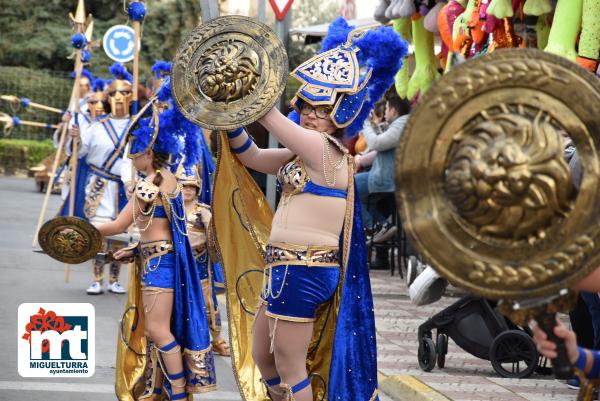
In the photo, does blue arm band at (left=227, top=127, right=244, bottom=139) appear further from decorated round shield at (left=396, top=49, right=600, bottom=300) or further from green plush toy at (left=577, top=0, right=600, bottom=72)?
decorated round shield at (left=396, top=49, right=600, bottom=300)

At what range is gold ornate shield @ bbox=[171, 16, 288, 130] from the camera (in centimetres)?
452

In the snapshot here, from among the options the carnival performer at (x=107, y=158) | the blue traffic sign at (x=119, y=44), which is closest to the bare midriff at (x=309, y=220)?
the carnival performer at (x=107, y=158)

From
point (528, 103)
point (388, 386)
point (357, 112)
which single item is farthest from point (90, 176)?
point (528, 103)

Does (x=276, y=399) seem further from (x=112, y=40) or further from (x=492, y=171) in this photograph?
(x=112, y=40)

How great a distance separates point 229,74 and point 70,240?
7.39 feet

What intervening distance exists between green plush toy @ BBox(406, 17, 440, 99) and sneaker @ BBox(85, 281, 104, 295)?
3.76 m

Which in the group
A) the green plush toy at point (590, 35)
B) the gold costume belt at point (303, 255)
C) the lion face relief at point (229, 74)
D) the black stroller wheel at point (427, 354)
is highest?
the green plush toy at point (590, 35)

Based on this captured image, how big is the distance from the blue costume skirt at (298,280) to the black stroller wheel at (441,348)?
2.62m

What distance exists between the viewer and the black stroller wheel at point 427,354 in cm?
736

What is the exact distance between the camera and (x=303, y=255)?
16.3ft

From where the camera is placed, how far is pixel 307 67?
16.8 ft

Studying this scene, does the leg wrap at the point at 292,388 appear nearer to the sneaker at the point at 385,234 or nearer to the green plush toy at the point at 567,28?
the green plush toy at the point at 567,28

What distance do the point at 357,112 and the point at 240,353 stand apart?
1.47 meters

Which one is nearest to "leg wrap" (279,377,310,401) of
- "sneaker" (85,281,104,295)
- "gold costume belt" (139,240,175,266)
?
"gold costume belt" (139,240,175,266)
